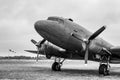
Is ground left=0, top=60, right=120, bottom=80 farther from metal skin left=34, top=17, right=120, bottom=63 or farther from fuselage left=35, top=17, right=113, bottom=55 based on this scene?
fuselage left=35, top=17, right=113, bottom=55

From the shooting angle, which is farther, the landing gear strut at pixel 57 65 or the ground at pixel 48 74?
the landing gear strut at pixel 57 65

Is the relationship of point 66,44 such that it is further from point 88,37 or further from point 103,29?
point 103,29

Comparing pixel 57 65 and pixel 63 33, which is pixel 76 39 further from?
pixel 57 65

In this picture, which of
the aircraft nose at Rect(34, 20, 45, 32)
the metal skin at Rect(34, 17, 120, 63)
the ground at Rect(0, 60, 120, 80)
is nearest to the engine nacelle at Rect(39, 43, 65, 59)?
the ground at Rect(0, 60, 120, 80)

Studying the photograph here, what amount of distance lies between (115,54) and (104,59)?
114 centimetres

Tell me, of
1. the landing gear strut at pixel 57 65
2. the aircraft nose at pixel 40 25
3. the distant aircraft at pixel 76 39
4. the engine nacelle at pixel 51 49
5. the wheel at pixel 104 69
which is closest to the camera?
the aircraft nose at pixel 40 25

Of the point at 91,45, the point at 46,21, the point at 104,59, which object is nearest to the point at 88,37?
the point at 91,45

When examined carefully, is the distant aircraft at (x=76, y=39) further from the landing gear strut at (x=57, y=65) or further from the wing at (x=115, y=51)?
the landing gear strut at (x=57, y=65)

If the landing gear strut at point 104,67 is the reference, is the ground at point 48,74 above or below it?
below

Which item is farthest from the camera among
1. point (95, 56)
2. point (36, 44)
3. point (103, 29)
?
point (36, 44)

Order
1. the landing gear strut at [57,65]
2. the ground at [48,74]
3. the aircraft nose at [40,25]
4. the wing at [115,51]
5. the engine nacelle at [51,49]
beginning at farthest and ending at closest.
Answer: the landing gear strut at [57,65] → the engine nacelle at [51,49] → the wing at [115,51] → the aircraft nose at [40,25] → the ground at [48,74]

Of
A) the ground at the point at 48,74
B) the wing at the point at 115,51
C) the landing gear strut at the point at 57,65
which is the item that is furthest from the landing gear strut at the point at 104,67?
the landing gear strut at the point at 57,65

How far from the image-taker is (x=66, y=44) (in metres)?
19.4

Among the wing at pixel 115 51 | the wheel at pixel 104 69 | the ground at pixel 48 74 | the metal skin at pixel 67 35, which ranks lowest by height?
the ground at pixel 48 74
